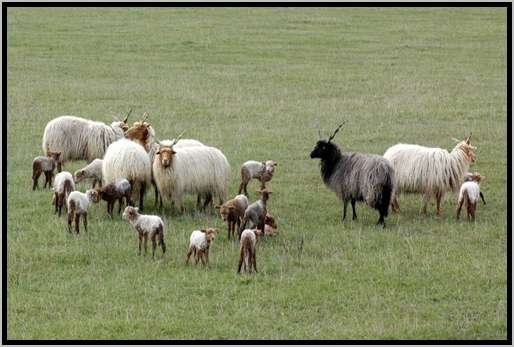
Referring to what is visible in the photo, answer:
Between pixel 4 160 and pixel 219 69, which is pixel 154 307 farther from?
pixel 219 69

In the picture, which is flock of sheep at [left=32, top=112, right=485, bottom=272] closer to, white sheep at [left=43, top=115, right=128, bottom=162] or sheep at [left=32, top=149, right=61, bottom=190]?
sheep at [left=32, top=149, right=61, bottom=190]

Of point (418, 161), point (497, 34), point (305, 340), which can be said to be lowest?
point (305, 340)

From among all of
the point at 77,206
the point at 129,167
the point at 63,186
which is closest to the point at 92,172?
the point at 129,167

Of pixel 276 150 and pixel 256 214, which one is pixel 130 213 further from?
pixel 276 150

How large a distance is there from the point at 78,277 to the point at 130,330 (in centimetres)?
180

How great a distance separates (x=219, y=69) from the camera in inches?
1220

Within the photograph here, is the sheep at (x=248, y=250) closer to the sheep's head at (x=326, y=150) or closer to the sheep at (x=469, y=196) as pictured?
the sheep's head at (x=326, y=150)

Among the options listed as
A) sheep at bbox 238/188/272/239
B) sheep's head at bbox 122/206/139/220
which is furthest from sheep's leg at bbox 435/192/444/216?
sheep's head at bbox 122/206/139/220

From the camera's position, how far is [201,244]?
11852 mm

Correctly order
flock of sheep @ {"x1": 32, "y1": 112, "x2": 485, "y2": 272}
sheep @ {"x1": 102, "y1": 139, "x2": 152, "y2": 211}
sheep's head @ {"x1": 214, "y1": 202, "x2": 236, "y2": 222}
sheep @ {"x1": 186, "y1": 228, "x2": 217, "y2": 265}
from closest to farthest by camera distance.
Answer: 1. sheep @ {"x1": 186, "y1": 228, "x2": 217, "y2": 265}
2. sheep's head @ {"x1": 214, "y1": 202, "x2": 236, "y2": 222}
3. flock of sheep @ {"x1": 32, "y1": 112, "x2": 485, "y2": 272}
4. sheep @ {"x1": 102, "y1": 139, "x2": 152, "y2": 211}

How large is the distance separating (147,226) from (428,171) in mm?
4350

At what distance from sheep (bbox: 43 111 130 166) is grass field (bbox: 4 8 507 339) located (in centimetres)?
74

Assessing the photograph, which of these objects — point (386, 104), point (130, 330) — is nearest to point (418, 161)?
point (130, 330)

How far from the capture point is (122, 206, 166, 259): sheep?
40.4 feet
